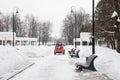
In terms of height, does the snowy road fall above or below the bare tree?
below

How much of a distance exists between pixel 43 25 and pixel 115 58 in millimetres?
118230

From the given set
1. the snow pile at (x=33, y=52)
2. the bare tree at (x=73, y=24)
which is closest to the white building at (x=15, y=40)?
the bare tree at (x=73, y=24)

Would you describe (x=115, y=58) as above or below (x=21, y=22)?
below

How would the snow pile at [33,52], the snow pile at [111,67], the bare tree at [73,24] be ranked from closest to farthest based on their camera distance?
the snow pile at [111,67]
the snow pile at [33,52]
the bare tree at [73,24]

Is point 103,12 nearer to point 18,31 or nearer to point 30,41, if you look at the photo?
point 30,41

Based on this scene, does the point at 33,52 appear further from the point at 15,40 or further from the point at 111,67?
the point at 15,40

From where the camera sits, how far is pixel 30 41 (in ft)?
406

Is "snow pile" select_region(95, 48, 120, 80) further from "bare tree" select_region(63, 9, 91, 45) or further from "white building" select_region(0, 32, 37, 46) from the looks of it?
"bare tree" select_region(63, 9, 91, 45)

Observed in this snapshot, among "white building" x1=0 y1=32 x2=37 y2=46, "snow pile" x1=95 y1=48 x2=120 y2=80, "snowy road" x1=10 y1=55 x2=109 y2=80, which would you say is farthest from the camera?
"white building" x1=0 y1=32 x2=37 y2=46

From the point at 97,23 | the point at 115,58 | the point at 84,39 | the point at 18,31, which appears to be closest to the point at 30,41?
the point at 18,31

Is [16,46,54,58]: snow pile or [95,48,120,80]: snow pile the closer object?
[95,48,120,80]: snow pile

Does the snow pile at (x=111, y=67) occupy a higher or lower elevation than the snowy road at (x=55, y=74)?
higher

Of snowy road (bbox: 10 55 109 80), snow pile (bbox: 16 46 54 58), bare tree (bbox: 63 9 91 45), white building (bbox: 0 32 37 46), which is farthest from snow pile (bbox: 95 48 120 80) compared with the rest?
bare tree (bbox: 63 9 91 45)

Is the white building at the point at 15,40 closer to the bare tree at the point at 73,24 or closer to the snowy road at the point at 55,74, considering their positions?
the bare tree at the point at 73,24
